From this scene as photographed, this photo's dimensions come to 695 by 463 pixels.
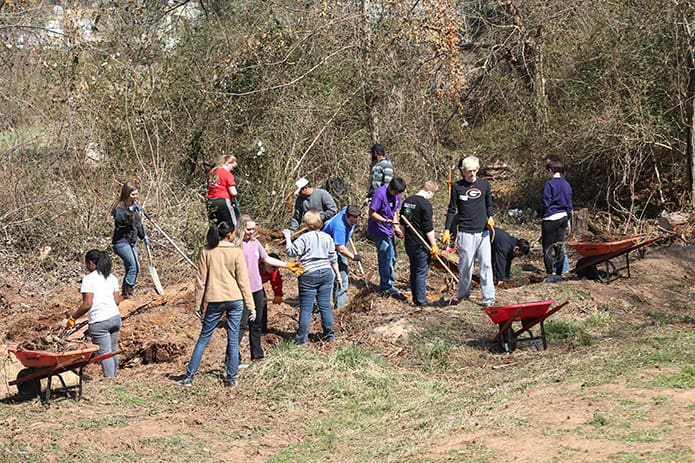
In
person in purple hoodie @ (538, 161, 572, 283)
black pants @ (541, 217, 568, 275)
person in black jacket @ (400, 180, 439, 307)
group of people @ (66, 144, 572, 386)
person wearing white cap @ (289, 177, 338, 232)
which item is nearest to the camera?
group of people @ (66, 144, 572, 386)

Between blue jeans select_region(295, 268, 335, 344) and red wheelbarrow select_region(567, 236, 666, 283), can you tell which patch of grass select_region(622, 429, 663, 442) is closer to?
blue jeans select_region(295, 268, 335, 344)

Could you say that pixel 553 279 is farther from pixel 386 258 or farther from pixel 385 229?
pixel 385 229

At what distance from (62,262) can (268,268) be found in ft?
18.3

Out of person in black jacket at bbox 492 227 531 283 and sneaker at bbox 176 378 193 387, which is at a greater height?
person in black jacket at bbox 492 227 531 283

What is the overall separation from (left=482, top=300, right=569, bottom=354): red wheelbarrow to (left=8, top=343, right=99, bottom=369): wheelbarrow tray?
3844 millimetres

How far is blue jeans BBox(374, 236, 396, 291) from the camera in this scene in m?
11.4

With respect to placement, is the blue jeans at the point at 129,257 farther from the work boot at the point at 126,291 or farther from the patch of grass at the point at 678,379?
the patch of grass at the point at 678,379

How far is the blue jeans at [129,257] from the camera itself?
38.9 feet

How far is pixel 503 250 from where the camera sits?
1216cm

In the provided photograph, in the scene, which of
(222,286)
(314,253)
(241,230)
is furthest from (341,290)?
(222,286)

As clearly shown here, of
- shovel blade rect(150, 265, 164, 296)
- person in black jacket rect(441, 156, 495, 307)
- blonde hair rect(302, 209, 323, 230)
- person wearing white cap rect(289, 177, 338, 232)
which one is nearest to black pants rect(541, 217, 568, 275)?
person in black jacket rect(441, 156, 495, 307)

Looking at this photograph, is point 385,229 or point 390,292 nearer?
point 385,229

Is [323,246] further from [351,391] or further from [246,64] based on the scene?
[246,64]

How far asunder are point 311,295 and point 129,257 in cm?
337
